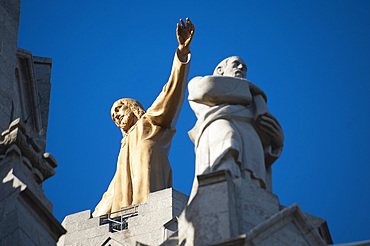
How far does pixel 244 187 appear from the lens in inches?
481

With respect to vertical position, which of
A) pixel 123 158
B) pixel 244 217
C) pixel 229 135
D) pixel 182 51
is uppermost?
pixel 182 51

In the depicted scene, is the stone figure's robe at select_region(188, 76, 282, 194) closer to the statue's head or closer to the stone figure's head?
the statue's head

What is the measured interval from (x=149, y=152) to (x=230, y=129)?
6.50 meters

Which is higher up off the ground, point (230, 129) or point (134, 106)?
point (134, 106)

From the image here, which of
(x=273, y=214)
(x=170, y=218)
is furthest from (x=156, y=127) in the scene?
(x=273, y=214)

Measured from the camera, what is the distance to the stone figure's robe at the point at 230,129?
12.8m

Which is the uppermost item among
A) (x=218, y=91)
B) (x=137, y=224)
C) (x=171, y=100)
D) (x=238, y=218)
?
(x=171, y=100)

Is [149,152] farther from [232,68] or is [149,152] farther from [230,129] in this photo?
[230,129]

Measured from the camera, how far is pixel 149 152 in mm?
19359

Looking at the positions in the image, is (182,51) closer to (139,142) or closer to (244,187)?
(139,142)

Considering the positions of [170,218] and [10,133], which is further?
[170,218]

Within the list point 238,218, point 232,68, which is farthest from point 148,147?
point 238,218

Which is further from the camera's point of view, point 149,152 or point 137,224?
point 149,152

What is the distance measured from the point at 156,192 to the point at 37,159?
450 cm
